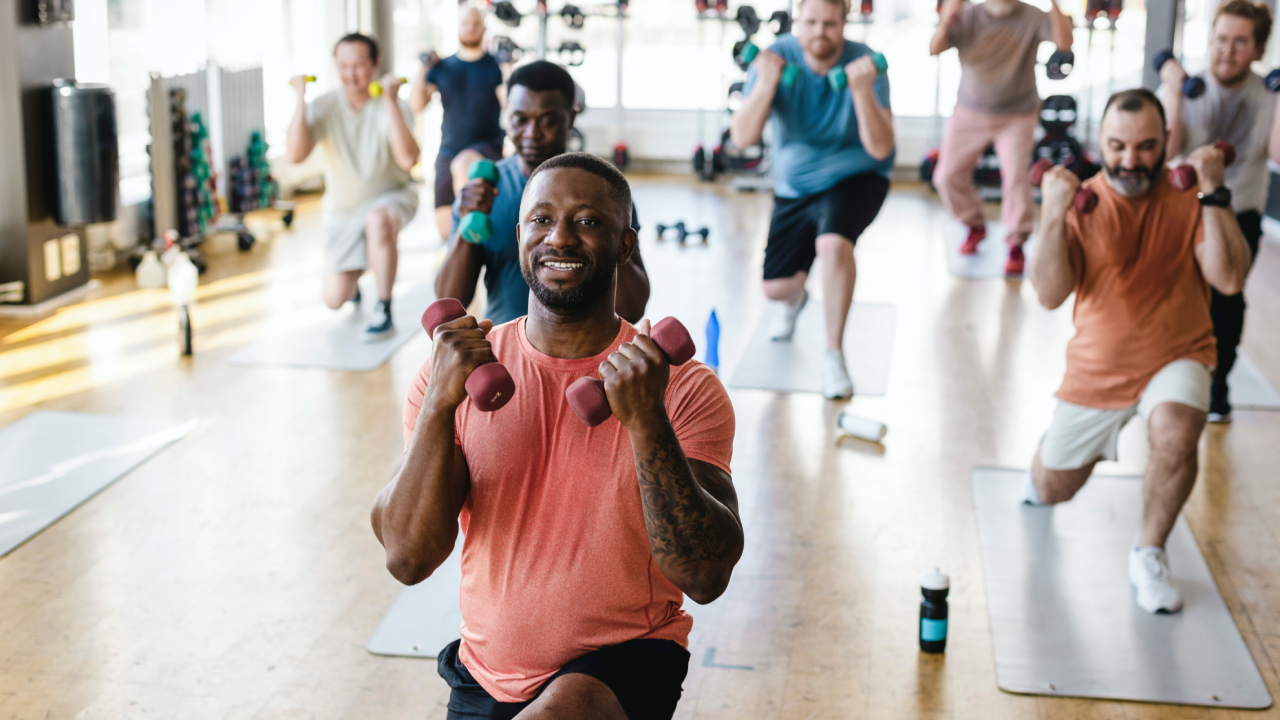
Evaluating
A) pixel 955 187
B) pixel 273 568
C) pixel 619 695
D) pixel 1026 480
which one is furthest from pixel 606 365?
pixel 955 187

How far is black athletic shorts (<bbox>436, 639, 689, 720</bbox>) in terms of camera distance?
5.15ft

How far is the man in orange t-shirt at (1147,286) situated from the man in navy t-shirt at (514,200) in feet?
3.43

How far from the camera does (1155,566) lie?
2.78 metres

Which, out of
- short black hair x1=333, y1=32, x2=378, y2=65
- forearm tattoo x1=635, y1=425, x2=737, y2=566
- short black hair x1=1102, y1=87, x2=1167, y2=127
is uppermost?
short black hair x1=333, y1=32, x2=378, y2=65

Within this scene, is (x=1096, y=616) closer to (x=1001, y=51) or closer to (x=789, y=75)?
(x=789, y=75)

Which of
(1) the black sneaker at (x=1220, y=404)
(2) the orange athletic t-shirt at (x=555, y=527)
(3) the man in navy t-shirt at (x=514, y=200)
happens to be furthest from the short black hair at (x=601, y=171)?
(1) the black sneaker at (x=1220, y=404)

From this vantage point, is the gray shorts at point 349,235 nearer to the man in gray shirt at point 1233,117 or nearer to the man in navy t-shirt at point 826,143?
Result: the man in navy t-shirt at point 826,143

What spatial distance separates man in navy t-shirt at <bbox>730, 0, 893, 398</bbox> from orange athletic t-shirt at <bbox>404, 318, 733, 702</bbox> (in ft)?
8.21

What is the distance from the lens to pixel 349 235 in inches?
192

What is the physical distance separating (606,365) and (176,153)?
5319 mm

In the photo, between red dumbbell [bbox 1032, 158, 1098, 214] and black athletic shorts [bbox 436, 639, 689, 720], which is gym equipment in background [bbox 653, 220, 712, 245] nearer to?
red dumbbell [bbox 1032, 158, 1098, 214]

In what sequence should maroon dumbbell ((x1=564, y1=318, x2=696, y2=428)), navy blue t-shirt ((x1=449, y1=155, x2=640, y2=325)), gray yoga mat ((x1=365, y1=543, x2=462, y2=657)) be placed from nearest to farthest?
maroon dumbbell ((x1=564, y1=318, x2=696, y2=428)) < gray yoga mat ((x1=365, y1=543, x2=462, y2=657)) < navy blue t-shirt ((x1=449, y1=155, x2=640, y2=325))

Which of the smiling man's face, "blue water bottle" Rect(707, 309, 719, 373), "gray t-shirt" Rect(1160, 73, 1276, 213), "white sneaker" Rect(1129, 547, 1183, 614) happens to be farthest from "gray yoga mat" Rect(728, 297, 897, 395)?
the smiling man's face

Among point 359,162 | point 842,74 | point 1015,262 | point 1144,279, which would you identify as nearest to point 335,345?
point 359,162
